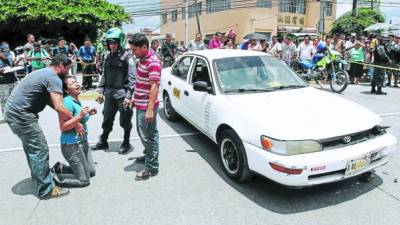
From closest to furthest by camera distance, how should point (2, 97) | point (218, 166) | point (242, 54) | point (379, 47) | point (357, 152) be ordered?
point (357, 152), point (218, 166), point (242, 54), point (2, 97), point (379, 47)

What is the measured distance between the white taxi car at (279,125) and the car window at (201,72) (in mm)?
18

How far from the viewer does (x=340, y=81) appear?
10.2m

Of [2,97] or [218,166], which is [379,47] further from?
[2,97]

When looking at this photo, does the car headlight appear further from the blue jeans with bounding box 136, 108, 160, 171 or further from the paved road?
the blue jeans with bounding box 136, 108, 160, 171

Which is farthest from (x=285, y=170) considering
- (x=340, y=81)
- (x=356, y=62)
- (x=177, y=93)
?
(x=356, y=62)

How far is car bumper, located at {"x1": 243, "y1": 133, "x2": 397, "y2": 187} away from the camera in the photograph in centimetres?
326

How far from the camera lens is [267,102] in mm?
4113

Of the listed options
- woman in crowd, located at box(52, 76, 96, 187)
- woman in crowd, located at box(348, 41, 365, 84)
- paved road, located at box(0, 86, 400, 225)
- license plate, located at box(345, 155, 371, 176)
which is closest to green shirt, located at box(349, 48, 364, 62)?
woman in crowd, located at box(348, 41, 365, 84)

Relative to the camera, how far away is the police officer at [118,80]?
15.7 feet

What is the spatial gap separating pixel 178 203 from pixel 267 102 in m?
1.54

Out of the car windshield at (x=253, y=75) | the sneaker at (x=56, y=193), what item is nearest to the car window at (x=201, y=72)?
the car windshield at (x=253, y=75)

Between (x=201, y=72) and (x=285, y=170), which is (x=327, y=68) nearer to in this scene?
(x=201, y=72)

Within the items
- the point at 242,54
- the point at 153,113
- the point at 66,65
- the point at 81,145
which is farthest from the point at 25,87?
the point at 242,54

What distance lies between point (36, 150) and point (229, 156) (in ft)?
6.93
